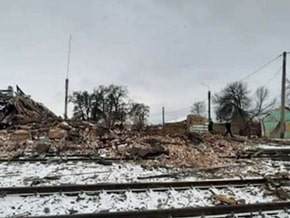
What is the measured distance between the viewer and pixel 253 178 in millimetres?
9461

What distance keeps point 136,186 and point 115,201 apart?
40.9 inches

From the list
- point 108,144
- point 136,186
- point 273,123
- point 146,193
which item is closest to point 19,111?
point 108,144

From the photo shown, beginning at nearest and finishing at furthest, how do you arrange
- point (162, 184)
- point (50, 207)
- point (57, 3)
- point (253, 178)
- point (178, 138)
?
point (50, 207) < point (162, 184) < point (253, 178) < point (57, 3) < point (178, 138)

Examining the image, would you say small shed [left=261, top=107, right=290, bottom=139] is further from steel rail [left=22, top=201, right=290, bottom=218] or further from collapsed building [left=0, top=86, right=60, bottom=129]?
steel rail [left=22, top=201, right=290, bottom=218]

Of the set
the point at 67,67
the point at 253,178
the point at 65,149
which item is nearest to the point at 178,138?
the point at 65,149

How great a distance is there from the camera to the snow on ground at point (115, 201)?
671 cm

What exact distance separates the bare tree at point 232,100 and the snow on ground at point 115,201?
66.1 m

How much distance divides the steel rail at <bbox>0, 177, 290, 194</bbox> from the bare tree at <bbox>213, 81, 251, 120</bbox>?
64818mm

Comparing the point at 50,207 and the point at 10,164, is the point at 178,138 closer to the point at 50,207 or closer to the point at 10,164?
the point at 10,164

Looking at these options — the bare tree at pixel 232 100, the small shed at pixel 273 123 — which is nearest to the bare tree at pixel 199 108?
the bare tree at pixel 232 100

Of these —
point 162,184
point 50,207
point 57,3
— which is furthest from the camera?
point 57,3

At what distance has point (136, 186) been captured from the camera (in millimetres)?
8281

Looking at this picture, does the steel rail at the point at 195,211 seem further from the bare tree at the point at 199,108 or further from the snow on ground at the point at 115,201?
the bare tree at the point at 199,108

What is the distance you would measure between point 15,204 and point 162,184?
3.47m
